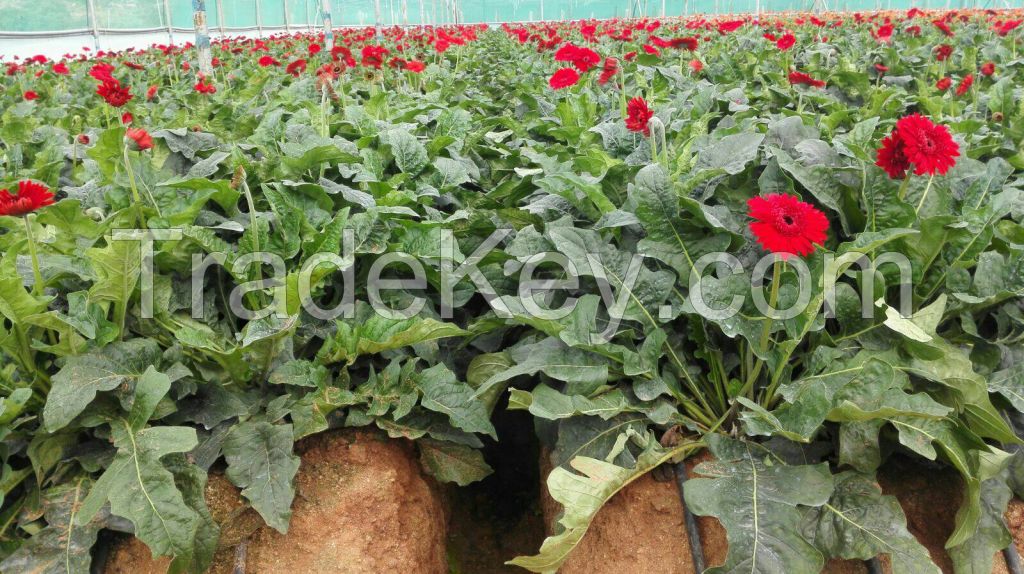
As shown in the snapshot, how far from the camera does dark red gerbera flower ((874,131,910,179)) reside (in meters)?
2.16

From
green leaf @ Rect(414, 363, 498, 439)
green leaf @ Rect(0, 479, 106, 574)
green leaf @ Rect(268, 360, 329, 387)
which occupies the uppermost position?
green leaf @ Rect(268, 360, 329, 387)

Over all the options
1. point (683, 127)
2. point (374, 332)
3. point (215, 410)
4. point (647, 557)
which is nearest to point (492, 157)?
point (683, 127)

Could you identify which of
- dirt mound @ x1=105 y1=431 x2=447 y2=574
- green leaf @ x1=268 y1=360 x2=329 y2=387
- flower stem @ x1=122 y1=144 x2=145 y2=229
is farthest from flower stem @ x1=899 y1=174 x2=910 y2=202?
flower stem @ x1=122 y1=144 x2=145 y2=229

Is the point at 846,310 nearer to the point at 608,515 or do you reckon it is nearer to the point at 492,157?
the point at 608,515

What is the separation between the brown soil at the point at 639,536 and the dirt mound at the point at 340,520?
1.77 feet

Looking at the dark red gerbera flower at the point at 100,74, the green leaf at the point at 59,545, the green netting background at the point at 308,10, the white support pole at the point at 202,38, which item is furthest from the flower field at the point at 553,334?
the green netting background at the point at 308,10

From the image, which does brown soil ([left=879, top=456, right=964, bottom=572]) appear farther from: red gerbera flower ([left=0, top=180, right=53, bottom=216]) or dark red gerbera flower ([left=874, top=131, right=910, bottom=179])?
red gerbera flower ([left=0, top=180, right=53, bottom=216])

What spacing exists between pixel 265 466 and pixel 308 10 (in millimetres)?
34128

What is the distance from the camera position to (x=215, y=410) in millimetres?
2277

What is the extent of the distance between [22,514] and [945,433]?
2479mm

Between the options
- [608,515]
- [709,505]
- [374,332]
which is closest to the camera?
Answer: [709,505]

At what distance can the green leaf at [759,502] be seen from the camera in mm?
1779

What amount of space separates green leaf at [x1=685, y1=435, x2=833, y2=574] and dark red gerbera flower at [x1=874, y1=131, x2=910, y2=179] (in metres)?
0.90

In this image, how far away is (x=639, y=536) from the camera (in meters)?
2.14
